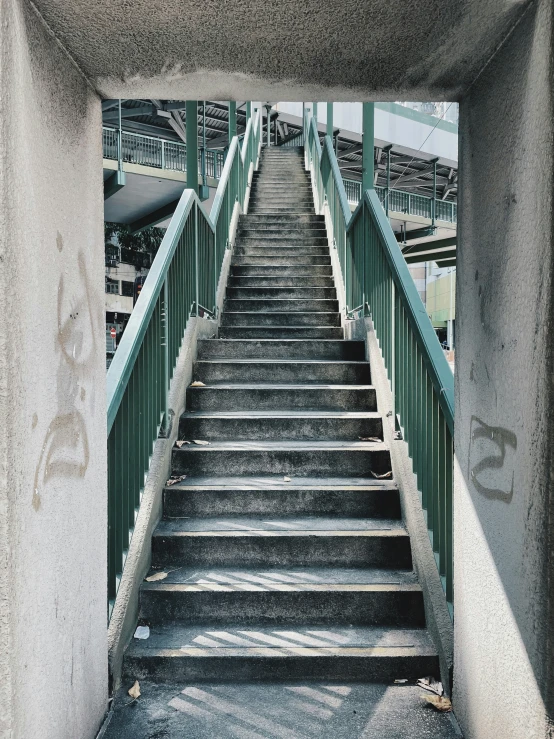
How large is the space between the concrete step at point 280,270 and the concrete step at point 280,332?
135 cm

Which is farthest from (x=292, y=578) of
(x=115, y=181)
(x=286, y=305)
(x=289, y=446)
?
(x=115, y=181)

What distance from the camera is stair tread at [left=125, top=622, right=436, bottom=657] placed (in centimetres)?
274

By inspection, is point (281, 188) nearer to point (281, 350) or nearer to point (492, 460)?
point (281, 350)

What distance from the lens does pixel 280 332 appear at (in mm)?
5574

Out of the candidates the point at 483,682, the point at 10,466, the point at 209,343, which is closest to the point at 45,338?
the point at 10,466

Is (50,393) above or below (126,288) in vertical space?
below

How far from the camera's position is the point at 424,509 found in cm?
319

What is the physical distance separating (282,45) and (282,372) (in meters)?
3.05

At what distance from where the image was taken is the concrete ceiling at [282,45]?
180cm

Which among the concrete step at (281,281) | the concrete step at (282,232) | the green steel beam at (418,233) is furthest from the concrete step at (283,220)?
the green steel beam at (418,233)

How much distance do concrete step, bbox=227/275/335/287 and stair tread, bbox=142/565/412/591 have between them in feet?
12.8

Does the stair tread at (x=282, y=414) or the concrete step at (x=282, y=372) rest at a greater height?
the concrete step at (x=282, y=372)

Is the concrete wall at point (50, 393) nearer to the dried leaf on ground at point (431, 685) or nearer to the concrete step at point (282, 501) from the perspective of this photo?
the concrete step at point (282, 501)

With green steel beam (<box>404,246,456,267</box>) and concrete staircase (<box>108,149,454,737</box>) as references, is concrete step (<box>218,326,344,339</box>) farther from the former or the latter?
green steel beam (<box>404,246,456,267</box>)
